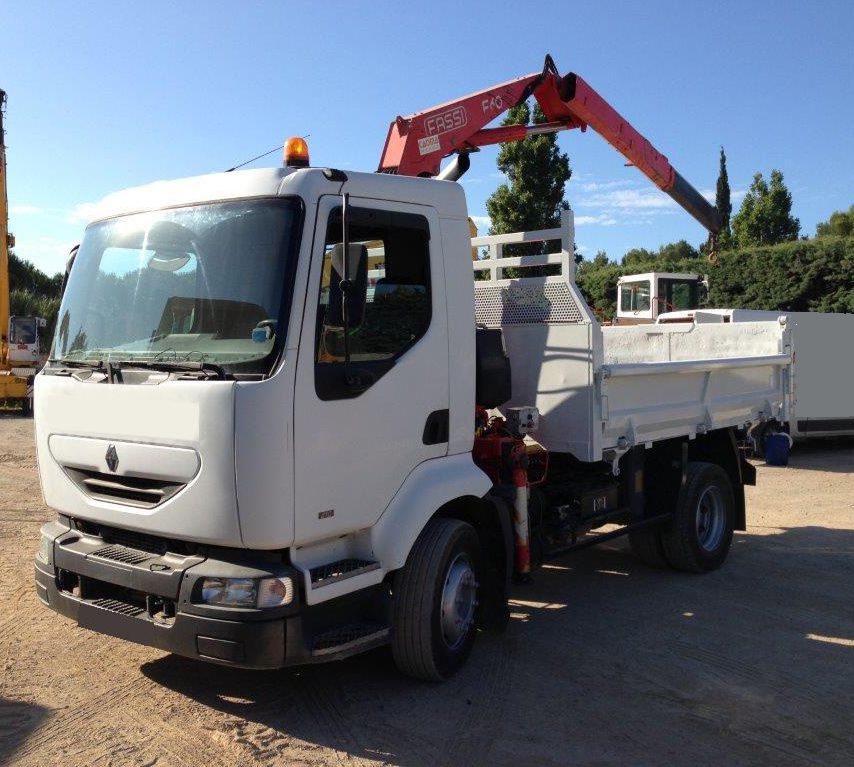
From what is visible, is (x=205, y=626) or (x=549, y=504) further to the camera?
(x=549, y=504)

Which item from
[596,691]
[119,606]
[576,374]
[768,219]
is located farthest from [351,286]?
[768,219]

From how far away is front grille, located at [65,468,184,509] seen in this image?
158 inches

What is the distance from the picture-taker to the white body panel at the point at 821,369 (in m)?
13.7

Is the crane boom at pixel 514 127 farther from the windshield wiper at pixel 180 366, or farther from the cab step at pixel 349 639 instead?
the cab step at pixel 349 639

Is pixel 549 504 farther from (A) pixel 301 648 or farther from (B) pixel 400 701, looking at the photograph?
(A) pixel 301 648

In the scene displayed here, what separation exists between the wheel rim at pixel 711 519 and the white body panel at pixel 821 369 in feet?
22.5

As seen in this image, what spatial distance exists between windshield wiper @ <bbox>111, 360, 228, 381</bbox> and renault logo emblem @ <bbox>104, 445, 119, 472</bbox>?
40cm

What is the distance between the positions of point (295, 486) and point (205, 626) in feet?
2.45

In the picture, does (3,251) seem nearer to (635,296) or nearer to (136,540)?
(635,296)

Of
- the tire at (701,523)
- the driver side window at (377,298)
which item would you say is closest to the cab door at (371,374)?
the driver side window at (377,298)

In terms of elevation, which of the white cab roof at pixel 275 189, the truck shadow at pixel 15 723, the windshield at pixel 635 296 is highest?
the windshield at pixel 635 296

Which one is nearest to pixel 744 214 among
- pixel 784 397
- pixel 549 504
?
pixel 784 397

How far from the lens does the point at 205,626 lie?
3.79 meters

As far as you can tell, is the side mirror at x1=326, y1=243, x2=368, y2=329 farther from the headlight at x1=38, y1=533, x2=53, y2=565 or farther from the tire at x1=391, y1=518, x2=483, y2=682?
the headlight at x1=38, y1=533, x2=53, y2=565
